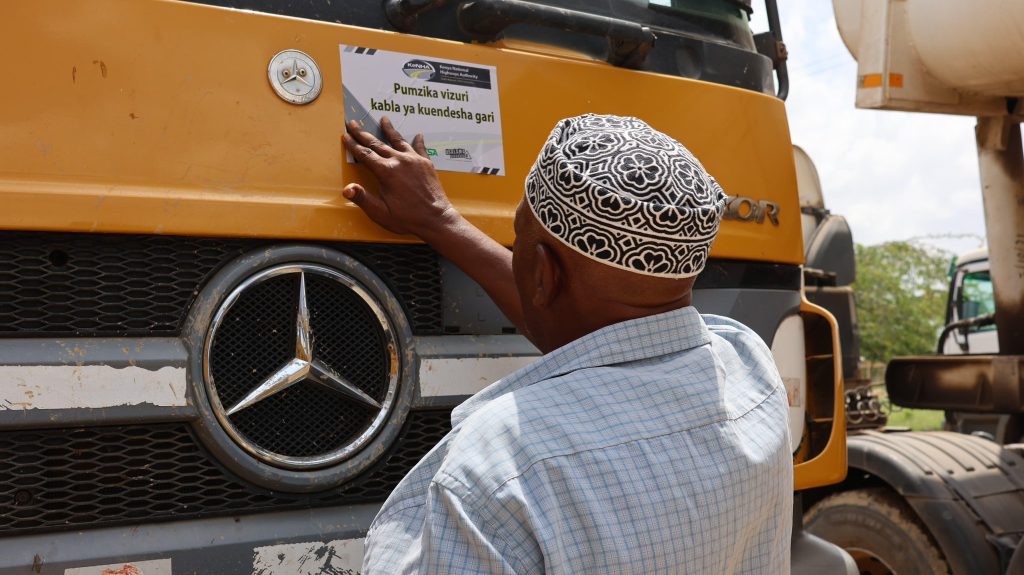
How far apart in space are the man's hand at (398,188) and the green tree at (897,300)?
73.7 feet

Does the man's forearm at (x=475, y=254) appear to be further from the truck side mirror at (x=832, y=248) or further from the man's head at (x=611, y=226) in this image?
the truck side mirror at (x=832, y=248)

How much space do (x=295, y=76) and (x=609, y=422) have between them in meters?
1.27

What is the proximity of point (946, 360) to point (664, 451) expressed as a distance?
4122mm

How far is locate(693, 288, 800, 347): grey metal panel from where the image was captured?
2.87 m

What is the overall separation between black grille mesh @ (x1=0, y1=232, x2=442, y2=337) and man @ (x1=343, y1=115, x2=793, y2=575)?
2.91ft

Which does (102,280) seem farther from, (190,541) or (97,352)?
(190,541)

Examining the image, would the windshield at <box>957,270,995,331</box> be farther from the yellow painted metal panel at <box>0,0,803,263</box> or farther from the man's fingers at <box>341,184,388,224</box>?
the man's fingers at <box>341,184,388,224</box>

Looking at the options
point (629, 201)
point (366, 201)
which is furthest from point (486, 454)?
point (366, 201)

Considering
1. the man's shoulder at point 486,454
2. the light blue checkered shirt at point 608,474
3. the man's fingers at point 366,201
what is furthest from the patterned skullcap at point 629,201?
the man's fingers at point 366,201

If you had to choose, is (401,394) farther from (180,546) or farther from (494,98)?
(494,98)

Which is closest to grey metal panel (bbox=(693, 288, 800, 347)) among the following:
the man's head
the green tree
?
the man's head

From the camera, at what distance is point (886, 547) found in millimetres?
4281

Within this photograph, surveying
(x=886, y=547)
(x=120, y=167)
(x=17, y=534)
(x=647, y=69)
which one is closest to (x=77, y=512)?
(x=17, y=534)

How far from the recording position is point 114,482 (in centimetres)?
218
